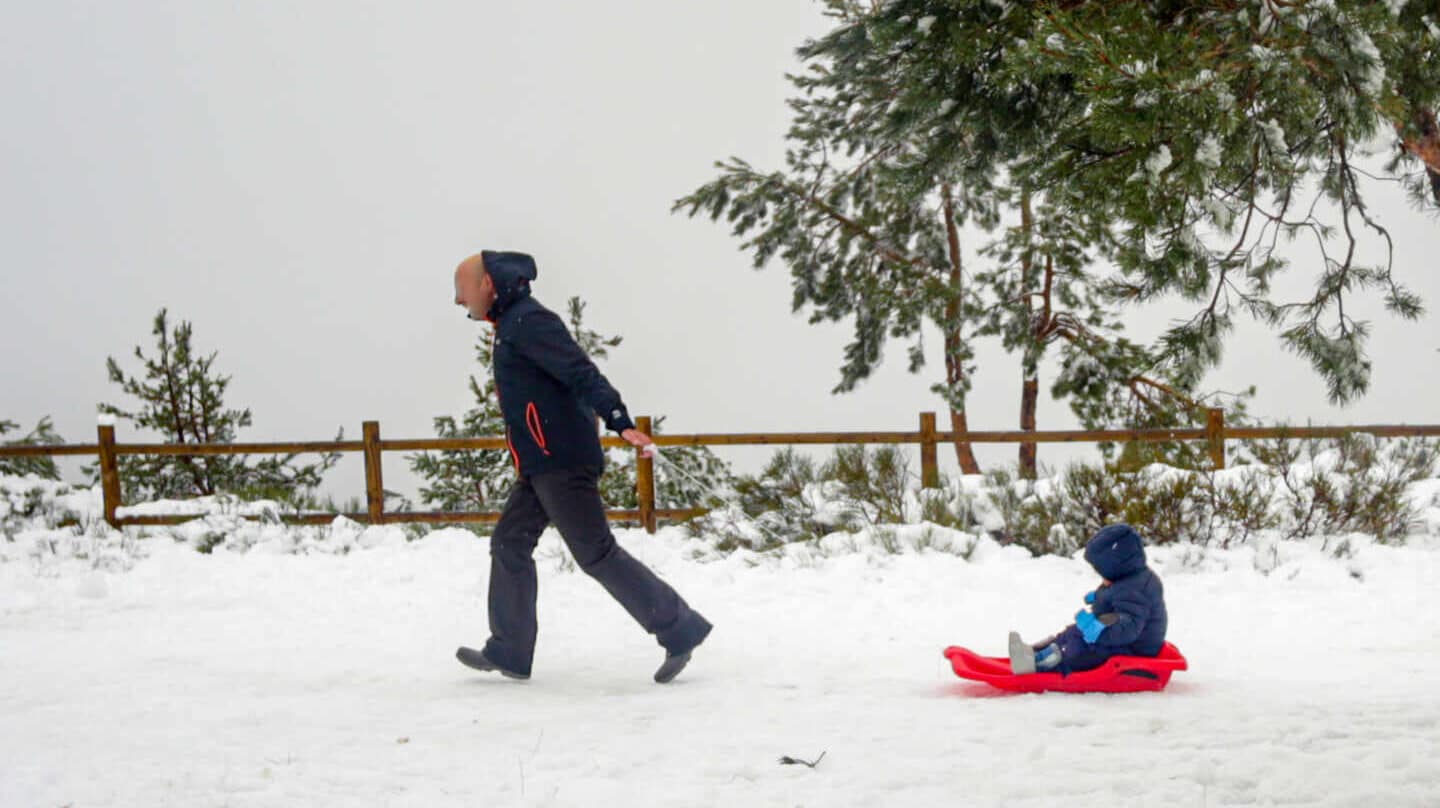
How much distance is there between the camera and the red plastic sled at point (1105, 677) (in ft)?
16.1

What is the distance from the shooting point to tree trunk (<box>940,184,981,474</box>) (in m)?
15.5

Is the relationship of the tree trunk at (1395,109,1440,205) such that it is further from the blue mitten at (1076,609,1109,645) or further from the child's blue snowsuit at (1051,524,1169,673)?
the blue mitten at (1076,609,1109,645)

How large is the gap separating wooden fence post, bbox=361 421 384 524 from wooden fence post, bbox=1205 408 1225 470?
332 inches

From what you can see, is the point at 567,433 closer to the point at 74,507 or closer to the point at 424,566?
the point at 424,566

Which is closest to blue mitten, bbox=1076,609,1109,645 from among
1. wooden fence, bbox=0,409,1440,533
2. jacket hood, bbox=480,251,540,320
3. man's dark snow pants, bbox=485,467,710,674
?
man's dark snow pants, bbox=485,467,710,674

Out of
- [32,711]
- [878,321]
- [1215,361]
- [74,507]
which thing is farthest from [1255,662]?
[74,507]

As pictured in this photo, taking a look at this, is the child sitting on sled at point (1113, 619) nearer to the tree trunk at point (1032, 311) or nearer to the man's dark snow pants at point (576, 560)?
the man's dark snow pants at point (576, 560)

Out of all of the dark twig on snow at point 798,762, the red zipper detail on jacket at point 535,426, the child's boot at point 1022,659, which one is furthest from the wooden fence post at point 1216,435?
the dark twig on snow at point 798,762

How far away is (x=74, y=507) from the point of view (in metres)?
13.2

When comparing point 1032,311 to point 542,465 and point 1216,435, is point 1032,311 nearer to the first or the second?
point 1216,435

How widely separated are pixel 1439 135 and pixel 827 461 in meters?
5.66

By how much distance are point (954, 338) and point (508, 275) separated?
11.8 meters

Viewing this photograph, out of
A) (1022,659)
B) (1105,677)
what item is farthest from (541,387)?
(1105,677)

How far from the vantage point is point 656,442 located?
10.7m
